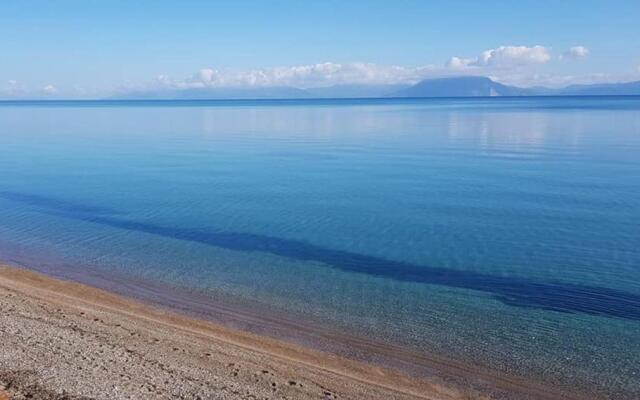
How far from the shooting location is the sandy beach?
1077 centimetres

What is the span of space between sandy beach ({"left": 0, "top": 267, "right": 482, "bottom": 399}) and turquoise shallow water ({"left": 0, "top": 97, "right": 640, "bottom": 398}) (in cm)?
205

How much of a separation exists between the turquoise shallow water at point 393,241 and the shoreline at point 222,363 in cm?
106

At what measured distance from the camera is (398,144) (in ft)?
196

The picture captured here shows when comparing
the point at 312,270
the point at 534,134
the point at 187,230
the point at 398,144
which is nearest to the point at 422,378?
the point at 312,270

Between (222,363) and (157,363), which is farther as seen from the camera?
(222,363)

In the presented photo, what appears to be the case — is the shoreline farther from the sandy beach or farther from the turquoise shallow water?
the turquoise shallow water

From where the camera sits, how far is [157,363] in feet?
39.5

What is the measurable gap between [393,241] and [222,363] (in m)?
12.2

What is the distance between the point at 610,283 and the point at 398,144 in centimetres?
4212

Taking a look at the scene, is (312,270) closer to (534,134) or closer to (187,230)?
(187,230)

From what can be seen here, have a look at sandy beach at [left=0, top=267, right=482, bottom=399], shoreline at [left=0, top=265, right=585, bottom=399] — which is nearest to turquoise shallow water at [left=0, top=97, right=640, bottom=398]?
shoreline at [left=0, top=265, right=585, bottom=399]

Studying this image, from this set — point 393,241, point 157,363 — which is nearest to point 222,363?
point 157,363

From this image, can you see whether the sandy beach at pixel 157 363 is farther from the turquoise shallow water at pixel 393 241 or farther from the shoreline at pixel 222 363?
the turquoise shallow water at pixel 393 241

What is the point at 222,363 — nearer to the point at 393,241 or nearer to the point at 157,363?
the point at 157,363
